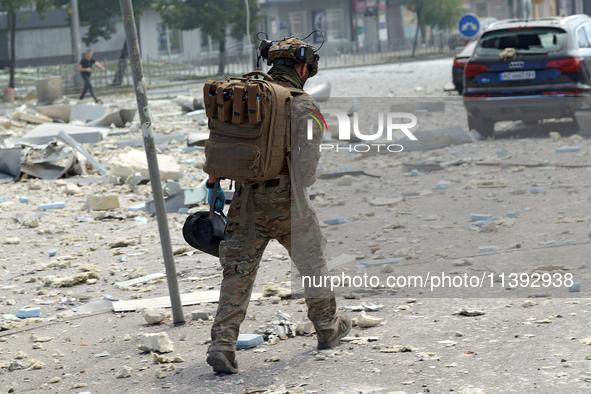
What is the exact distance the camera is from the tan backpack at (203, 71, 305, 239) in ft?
11.7

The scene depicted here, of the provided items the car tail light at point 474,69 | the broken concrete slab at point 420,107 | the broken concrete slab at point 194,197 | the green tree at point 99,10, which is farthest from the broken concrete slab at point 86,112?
the green tree at point 99,10

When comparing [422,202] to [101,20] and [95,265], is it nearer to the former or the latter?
[95,265]

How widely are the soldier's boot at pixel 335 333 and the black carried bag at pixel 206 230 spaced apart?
70cm

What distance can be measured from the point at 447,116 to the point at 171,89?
1631 cm

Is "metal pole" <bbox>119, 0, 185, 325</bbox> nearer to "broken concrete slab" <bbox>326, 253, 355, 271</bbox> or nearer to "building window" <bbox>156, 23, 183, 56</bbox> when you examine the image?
"broken concrete slab" <bbox>326, 253, 355, 271</bbox>

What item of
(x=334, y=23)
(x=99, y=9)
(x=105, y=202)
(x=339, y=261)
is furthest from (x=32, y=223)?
(x=334, y=23)

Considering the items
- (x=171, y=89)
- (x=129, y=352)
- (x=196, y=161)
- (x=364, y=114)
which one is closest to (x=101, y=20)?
(x=171, y=89)

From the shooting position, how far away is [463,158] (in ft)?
34.6

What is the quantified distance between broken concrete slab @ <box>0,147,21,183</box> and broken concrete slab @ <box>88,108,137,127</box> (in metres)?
5.73

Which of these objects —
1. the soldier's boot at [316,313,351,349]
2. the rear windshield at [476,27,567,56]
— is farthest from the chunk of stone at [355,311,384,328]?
the rear windshield at [476,27,567,56]

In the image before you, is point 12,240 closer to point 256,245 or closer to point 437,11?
point 256,245

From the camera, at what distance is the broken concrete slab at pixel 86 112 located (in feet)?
60.9

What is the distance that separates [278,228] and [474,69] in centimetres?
844

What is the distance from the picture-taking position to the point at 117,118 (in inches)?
690
